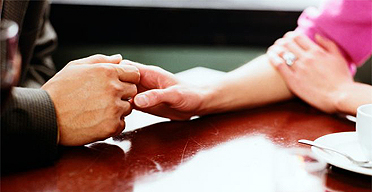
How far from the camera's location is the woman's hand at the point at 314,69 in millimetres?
1271

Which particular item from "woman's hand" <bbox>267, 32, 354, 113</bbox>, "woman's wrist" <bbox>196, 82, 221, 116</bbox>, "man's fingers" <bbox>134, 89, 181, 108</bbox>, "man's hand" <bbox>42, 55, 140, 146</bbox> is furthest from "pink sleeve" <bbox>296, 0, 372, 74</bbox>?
"man's hand" <bbox>42, 55, 140, 146</bbox>

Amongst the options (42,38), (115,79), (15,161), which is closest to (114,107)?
(115,79)

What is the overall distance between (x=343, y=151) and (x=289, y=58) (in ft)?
1.43

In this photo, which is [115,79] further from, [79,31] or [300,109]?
[79,31]

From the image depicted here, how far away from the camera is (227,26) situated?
253 centimetres

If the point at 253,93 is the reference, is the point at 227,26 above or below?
below

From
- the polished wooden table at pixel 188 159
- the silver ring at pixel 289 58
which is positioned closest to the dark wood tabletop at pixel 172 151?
the polished wooden table at pixel 188 159

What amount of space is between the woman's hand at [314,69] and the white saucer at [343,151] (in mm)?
246

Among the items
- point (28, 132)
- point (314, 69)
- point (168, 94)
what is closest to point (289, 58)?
point (314, 69)

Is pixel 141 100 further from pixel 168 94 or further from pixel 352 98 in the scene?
pixel 352 98

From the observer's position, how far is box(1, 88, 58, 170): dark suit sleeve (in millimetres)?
887

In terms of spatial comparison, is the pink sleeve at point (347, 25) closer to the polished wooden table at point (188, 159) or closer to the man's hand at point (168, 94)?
the polished wooden table at point (188, 159)

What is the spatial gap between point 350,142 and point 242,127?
22cm

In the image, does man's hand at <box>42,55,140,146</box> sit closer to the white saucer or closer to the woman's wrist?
the woman's wrist
